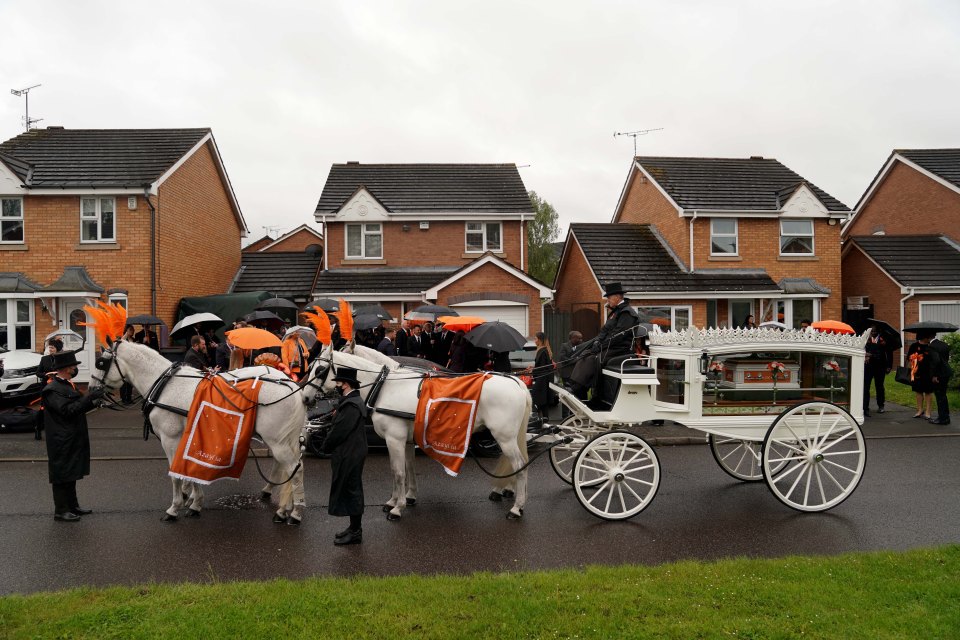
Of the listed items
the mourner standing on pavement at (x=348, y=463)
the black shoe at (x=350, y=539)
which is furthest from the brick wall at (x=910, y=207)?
the black shoe at (x=350, y=539)

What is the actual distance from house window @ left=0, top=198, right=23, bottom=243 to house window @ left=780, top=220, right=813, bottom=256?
83.8ft

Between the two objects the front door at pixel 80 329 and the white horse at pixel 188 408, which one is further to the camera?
the front door at pixel 80 329

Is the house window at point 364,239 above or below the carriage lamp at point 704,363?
above

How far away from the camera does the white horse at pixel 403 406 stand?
7383mm

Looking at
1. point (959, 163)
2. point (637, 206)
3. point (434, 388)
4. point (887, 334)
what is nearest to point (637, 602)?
point (434, 388)

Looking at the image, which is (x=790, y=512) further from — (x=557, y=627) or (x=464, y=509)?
(x=557, y=627)

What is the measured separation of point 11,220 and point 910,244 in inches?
1232

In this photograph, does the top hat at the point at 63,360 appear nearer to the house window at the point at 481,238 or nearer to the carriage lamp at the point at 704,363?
the carriage lamp at the point at 704,363

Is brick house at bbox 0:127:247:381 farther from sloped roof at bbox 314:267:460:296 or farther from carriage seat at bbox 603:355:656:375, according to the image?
carriage seat at bbox 603:355:656:375

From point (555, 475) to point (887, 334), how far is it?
9.12 m

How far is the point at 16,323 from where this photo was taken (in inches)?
744

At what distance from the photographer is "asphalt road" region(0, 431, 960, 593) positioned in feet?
20.1

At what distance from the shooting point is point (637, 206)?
2875 cm

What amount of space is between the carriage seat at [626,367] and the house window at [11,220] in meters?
19.6
